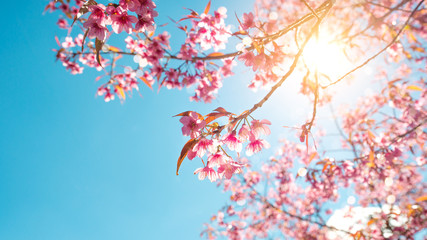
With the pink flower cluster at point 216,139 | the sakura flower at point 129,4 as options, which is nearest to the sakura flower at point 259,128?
the pink flower cluster at point 216,139

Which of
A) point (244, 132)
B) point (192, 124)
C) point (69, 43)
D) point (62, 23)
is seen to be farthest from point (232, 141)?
point (62, 23)

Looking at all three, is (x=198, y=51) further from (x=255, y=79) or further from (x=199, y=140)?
(x=199, y=140)

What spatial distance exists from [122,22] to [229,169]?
0.98m

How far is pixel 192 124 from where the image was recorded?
975 millimetres

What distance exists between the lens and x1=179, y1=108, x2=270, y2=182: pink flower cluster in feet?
2.95

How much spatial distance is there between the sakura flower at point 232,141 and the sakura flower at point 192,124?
12 centimetres

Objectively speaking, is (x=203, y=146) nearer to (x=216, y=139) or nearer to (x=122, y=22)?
(x=216, y=139)

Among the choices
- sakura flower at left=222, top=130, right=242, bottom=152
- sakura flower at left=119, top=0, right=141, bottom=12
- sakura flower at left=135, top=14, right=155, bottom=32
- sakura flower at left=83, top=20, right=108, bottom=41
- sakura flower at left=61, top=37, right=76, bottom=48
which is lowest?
sakura flower at left=222, top=130, right=242, bottom=152

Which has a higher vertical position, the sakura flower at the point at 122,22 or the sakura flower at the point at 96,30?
the sakura flower at the point at 122,22

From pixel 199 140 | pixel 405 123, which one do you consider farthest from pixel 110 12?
pixel 405 123

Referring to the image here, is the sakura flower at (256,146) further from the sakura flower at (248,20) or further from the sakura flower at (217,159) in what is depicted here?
the sakura flower at (248,20)

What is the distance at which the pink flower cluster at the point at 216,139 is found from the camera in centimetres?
90

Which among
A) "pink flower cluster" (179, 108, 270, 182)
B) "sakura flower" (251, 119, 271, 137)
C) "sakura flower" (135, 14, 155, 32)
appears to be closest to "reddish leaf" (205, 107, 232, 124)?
"pink flower cluster" (179, 108, 270, 182)

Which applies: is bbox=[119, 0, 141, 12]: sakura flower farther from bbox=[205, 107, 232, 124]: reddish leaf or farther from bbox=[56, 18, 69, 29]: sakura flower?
bbox=[56, 18, 69, 29]: sakura flower
